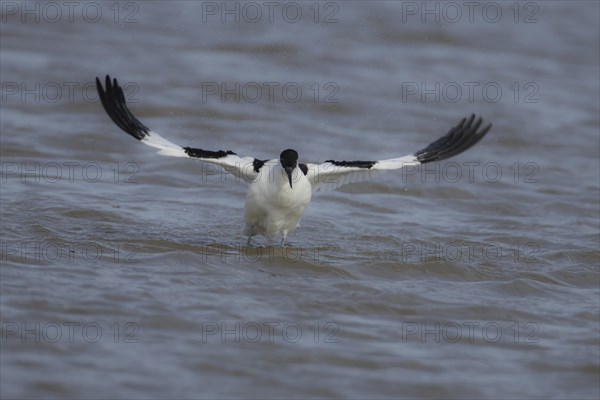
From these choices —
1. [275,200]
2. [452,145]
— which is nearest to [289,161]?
[275,200]

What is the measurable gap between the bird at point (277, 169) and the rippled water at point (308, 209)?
34cm

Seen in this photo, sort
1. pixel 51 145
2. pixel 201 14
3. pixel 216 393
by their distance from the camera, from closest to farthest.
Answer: pixel 216 393
pixel 51 145
pixel 201 14

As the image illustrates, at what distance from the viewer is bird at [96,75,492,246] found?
1009 cm

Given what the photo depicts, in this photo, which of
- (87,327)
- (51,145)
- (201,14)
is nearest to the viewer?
Answer: (87,327)

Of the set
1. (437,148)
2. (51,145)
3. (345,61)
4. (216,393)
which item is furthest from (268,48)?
(216,393)

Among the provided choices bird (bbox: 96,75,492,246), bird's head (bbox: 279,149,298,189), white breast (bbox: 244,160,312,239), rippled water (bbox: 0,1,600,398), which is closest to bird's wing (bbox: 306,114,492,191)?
bird (bbox: 96,75,492,246)

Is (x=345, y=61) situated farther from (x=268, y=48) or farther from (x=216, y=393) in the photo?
(x=216, y=393)

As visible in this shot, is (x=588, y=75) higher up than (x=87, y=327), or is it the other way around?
(x=588, y=75)

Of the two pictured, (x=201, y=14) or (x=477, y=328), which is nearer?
(x=477, y=328)

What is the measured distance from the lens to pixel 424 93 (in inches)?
707

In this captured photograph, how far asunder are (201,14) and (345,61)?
3.10 m

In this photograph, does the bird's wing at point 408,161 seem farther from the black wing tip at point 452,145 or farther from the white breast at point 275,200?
the white breast at point 275,200

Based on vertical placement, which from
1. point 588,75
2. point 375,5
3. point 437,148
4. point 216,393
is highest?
point 375,5

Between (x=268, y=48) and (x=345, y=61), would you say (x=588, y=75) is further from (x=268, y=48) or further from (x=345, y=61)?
(x=268, y=48)
